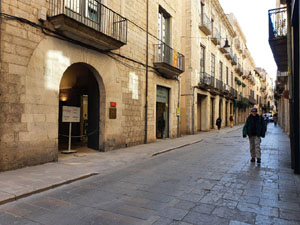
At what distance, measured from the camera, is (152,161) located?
742 centimetres

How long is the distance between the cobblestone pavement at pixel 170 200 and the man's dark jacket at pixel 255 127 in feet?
4.03

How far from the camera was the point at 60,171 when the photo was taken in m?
5.71

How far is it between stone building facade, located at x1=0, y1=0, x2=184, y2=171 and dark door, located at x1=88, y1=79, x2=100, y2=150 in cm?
4

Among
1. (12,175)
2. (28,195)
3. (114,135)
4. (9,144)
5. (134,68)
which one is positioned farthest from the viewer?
(134,68)

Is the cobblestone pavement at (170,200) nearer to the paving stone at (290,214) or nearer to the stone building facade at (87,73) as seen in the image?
the paving stone at (290,214)

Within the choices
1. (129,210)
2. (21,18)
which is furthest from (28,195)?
(21,18)

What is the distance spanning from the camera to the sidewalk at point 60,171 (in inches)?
169

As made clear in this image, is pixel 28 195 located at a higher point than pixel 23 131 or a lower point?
lower

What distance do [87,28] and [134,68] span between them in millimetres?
3713

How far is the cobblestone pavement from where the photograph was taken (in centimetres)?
320

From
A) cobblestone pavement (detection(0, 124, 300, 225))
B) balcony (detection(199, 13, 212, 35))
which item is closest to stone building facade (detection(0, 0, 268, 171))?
balcony (detection(199, 13, 212, 35))

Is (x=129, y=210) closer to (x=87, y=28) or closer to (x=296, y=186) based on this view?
(x=296, y=186)

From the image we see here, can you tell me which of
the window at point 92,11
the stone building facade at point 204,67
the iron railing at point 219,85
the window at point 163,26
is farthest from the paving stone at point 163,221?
the iron railing at point 219,85

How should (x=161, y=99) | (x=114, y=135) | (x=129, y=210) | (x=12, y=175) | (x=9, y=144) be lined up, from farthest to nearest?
(x=161, y=99)
(x=114, y=135)
(x=9, y=144)
(x=12, y=175)
(x=129, y=210)
